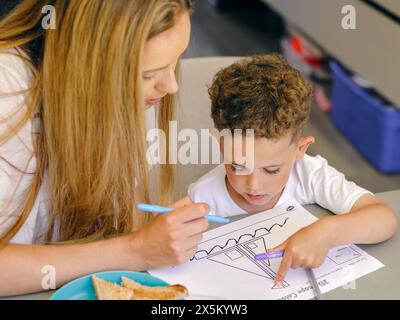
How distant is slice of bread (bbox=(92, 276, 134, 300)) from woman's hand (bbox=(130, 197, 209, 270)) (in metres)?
0.06

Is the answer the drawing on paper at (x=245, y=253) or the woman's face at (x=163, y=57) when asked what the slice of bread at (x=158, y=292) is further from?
the woman's face at (x=163, y=57)

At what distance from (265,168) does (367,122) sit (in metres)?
1.36

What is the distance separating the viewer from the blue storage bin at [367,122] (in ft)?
6.98

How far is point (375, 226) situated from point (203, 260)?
253mm

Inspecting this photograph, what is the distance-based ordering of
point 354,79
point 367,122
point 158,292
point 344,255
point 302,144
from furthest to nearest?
point 354,79 < point 367,122 < point 302,144 < point 344,255 < point 158,292

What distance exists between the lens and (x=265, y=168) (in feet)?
3.22

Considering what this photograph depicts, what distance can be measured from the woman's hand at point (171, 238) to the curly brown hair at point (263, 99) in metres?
0.18

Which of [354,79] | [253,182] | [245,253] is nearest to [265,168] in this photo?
[253,182]

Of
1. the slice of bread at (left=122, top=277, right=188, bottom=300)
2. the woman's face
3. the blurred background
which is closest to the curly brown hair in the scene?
the woman's face

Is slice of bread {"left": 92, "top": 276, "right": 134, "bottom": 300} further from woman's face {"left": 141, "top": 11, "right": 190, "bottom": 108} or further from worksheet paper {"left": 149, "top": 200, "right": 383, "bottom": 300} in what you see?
woman's face {"left": 141, "top": 11, "right": 190, "bottom": 108}

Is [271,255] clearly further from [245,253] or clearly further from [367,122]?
[367,122]

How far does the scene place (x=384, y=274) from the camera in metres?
0.86

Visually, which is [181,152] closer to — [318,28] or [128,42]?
[128,42]
